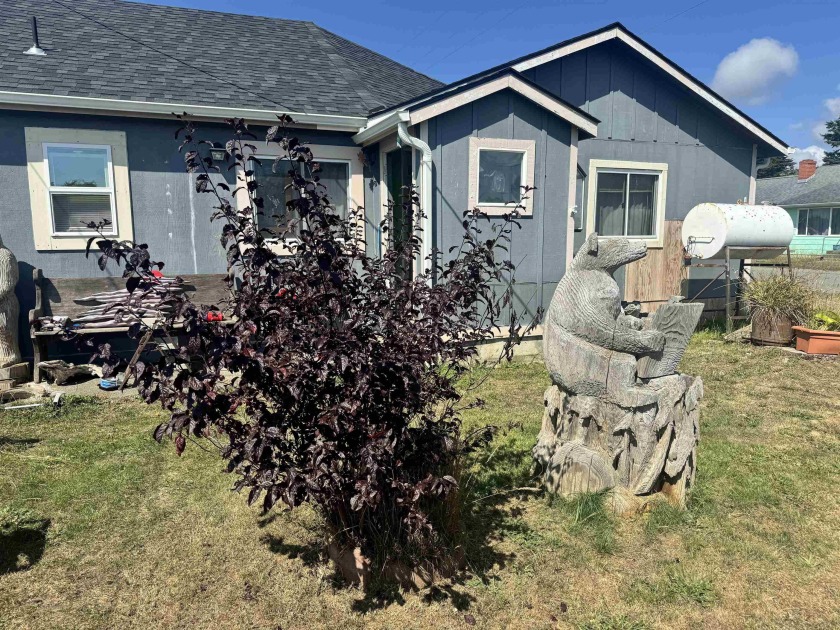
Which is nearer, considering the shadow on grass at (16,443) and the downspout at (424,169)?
the shadow on grass at (16,443)

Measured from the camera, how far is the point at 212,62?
27.8 ft

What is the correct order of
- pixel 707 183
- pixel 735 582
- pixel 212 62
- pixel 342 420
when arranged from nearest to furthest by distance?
pixel 342 420 < pixel 735 582 < pixel 212 62 < pixel 707 183

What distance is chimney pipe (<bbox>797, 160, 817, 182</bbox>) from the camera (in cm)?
3369

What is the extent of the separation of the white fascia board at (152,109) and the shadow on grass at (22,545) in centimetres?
463

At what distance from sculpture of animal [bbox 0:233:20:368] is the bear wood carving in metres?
6.30

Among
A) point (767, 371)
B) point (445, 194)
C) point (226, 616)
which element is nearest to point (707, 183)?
point (767, 371)

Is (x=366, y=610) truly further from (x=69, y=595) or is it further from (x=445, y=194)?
(x=445, y=194)

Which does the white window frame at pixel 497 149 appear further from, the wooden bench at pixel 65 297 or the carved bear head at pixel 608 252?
the carved bear head at pixel 608 252

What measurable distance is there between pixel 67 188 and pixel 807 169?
3996cm

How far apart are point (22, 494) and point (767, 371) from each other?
26.4 ft

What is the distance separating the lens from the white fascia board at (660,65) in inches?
328

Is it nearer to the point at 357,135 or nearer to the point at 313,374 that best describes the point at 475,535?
the point at 313,374

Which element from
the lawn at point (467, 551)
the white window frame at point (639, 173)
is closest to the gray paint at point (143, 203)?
A: the lawn at point (467, 551)

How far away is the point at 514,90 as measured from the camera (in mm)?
7305
